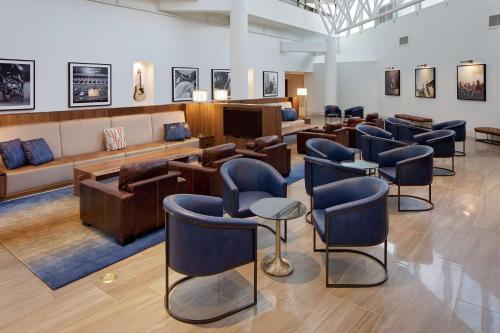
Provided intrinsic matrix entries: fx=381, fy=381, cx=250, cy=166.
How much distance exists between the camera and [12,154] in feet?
20.3

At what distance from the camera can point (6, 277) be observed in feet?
12.0

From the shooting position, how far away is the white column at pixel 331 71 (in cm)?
Result: 1608

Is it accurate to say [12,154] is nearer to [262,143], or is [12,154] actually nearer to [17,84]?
[17,84]

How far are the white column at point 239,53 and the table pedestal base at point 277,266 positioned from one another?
7531mm

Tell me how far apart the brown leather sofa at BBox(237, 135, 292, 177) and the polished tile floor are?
224 centimetres

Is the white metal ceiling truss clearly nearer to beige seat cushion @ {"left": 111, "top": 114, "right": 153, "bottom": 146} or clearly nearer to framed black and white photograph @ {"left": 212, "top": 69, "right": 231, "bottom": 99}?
framed black and white photograph @ {"left": 212, "top": 69, "right": 231, "bottom": 99}

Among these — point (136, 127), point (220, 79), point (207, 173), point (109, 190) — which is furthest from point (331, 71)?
point (109, 190)

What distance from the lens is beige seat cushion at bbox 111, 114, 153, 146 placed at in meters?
8.48

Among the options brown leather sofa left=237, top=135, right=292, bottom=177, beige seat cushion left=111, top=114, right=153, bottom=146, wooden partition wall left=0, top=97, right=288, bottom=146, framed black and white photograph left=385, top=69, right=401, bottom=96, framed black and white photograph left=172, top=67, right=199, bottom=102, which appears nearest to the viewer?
brown leather sofa left=237, top=135, right=292, bottom=177

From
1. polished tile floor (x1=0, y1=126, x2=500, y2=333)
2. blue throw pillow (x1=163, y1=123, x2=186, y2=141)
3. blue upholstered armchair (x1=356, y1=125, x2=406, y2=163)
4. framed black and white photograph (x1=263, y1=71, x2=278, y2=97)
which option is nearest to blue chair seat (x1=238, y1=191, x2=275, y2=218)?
polished tile floor (x1=0, y1=126, x2=500, y2=333)

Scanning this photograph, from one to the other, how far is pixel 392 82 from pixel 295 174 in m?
9.43

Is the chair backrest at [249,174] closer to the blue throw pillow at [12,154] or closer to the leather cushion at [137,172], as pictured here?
the leather cushion at [137,172]

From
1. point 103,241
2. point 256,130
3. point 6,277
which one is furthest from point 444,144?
point 6,277

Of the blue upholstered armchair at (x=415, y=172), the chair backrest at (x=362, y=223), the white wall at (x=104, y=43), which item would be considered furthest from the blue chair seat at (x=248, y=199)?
the white wall at (x=104, y=43)
